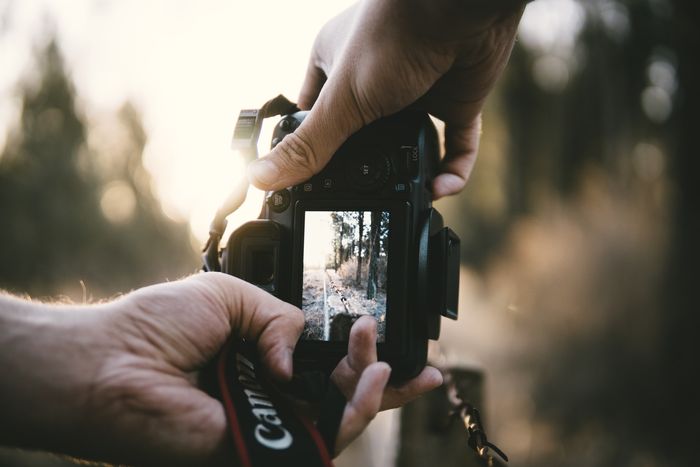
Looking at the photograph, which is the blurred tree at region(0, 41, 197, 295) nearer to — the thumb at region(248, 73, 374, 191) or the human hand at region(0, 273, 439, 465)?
the thumb at region(248, 73, 374, 191)

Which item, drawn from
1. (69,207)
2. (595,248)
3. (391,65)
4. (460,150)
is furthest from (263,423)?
(69,207)

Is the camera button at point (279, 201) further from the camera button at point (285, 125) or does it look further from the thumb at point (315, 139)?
the camera button at point (285, 125)

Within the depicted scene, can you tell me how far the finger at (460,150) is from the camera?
169 cm

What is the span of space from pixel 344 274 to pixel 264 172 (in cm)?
34

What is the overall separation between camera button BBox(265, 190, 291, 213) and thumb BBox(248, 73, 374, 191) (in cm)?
4

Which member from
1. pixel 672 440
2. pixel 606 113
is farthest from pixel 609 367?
pixel 606 113

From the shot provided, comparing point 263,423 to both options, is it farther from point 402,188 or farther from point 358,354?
point 402,188

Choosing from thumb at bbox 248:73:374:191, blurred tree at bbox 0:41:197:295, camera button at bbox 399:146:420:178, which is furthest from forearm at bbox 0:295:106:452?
blurred tree at bbox 0:41:197:295

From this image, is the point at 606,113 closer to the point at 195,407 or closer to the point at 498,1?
the point at 498,1

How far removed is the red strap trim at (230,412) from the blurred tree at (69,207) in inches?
492

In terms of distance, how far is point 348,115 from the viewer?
1.30 metres

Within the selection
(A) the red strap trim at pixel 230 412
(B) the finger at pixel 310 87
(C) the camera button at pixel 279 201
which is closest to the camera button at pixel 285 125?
(C) the camera button at pixel 279 201

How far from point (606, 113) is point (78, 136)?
618 inches

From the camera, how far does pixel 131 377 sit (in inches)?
36.4
